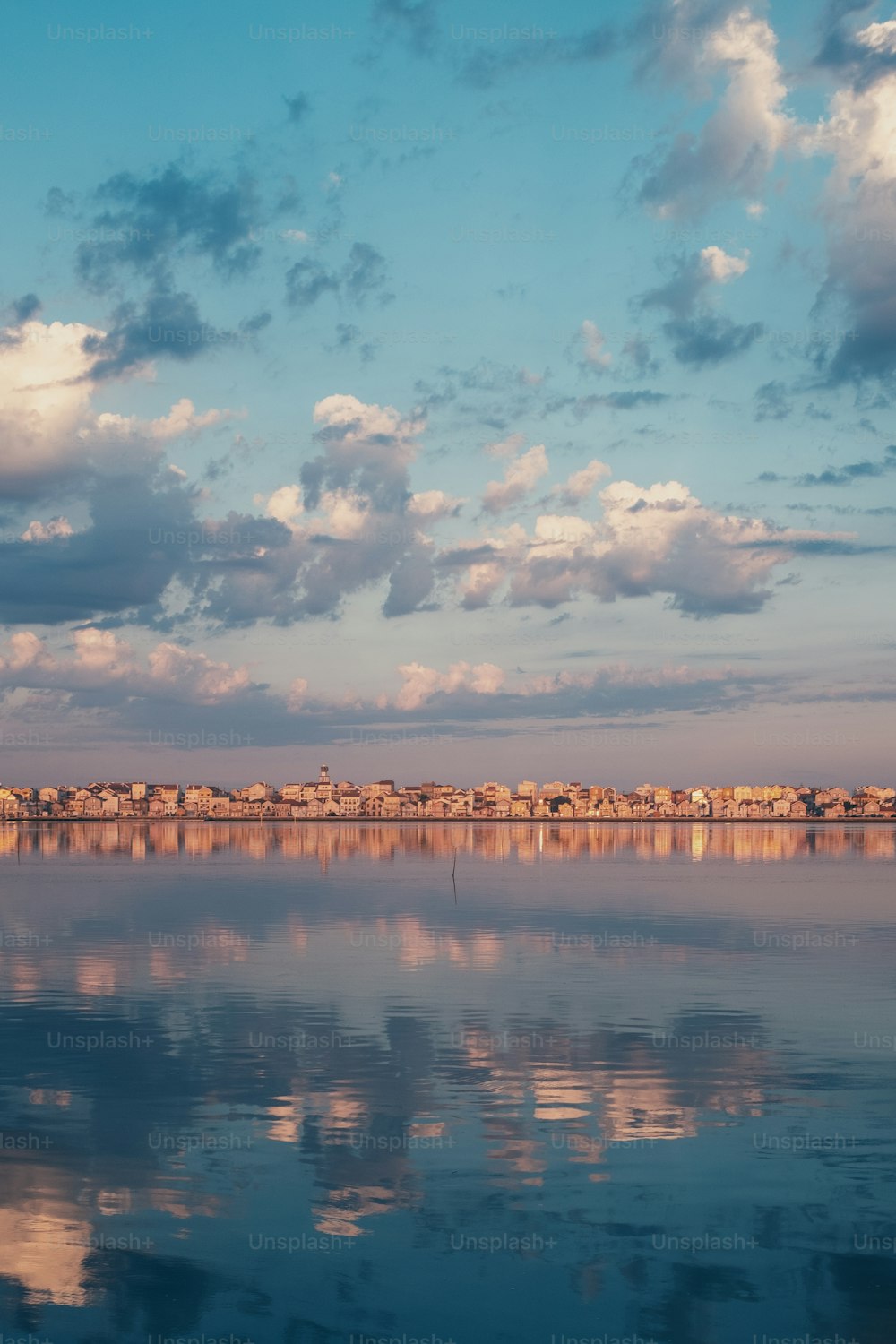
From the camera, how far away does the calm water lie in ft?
53.4

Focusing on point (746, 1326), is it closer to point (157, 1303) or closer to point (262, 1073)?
point (157, 1303)

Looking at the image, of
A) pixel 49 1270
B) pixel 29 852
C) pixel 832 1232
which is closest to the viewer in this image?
pixel 49 1270

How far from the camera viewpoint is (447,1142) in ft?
74.5

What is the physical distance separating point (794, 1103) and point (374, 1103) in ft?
27.8

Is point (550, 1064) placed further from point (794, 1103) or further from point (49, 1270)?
point (49, 1270)

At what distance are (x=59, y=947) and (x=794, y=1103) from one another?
35.7 metres

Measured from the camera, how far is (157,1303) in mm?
16109

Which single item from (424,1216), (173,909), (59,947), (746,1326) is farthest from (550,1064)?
(173,909)

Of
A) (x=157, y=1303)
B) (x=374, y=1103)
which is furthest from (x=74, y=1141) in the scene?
(x=157, y=1303)

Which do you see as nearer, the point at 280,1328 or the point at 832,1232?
the point at 280,1328

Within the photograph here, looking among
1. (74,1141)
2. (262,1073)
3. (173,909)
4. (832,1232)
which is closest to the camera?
(832,1232)

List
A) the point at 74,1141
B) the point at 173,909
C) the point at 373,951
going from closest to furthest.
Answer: the point at 74,1141 < the point at 373,951 < the point at 173,909

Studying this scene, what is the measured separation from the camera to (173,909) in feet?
236

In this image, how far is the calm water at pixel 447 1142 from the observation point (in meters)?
16.3
